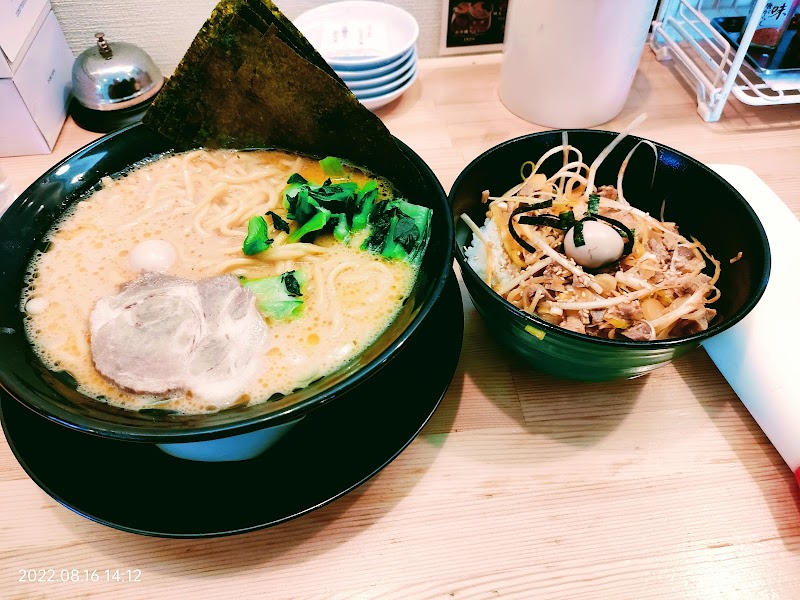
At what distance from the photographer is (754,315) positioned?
1.04 meters

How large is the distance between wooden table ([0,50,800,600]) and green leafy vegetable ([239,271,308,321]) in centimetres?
33

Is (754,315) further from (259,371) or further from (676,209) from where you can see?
(259,371)

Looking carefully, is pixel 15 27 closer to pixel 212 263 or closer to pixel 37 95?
pixel 37 95

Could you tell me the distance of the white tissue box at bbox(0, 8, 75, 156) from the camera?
4.90ft

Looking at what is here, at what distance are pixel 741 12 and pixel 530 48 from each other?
3.10 ft

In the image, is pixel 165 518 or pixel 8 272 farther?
pixel 8 272

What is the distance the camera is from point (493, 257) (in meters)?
1.09

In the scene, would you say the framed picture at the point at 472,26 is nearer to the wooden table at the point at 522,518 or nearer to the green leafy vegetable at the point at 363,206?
the green leafy vegetable at the point at 363,206

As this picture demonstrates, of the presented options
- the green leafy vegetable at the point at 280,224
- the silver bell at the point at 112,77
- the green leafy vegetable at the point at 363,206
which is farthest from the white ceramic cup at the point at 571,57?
the silver bell at the point at 112,77

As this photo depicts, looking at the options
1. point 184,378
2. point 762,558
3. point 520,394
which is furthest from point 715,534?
point 184,378

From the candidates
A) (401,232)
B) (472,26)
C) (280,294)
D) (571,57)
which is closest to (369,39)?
(472,26)

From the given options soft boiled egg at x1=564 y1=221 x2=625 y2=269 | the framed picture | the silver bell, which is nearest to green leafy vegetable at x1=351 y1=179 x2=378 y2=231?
soft boiled egg at x1=564 y1=221 x2=625 y2=269

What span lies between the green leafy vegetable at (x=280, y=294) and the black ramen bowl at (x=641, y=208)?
0.28m

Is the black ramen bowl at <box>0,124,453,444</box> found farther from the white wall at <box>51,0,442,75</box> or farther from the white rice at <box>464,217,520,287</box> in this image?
the white wall at <box>51,0,442,75</box>
